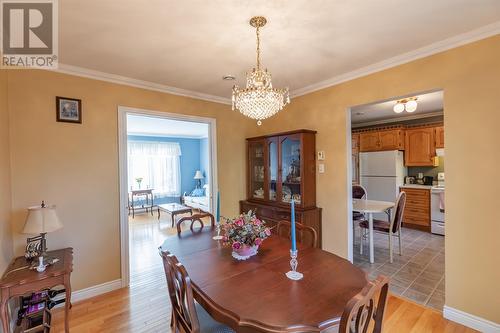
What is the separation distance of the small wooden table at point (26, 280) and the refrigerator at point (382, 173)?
212 inches

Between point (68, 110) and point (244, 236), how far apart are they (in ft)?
7.57

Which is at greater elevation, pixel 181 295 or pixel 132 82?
pixel 132 82

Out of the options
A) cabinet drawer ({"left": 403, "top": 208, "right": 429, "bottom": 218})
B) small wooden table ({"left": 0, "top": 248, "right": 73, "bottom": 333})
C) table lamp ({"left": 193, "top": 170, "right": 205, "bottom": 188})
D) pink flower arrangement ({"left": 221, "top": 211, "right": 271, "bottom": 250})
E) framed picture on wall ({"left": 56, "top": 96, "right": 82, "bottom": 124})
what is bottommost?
cabinet drawer ({"left": 403, "top": 208, "right": 429, "bottom": 218})

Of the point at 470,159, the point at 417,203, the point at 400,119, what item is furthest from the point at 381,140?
the point at 470,159

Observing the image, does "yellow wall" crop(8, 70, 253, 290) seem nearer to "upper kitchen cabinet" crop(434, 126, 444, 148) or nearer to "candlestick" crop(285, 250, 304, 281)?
"candlestick" crop(285, 250, 304, 281)

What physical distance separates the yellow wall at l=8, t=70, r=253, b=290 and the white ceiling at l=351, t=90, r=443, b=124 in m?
3.55

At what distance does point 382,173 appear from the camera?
5137 mm

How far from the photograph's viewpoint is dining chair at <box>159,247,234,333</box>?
115 centimetres

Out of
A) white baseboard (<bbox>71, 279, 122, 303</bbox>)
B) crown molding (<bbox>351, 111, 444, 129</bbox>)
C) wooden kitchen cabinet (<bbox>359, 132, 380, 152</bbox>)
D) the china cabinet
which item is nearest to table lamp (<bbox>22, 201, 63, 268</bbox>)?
white baseboard (<bbox>71, 279, 122, 303</bbox>)

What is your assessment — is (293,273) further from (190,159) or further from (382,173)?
(190,159)

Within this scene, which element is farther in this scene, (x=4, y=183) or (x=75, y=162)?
(x=75, y=162)

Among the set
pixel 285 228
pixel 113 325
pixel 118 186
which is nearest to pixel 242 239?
pixel 285 228

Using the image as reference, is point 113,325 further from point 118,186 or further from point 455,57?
point 455,57

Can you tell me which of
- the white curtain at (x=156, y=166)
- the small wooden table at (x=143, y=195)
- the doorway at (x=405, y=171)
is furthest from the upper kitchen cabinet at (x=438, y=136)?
the small wooden table at (x=143, y=195)
